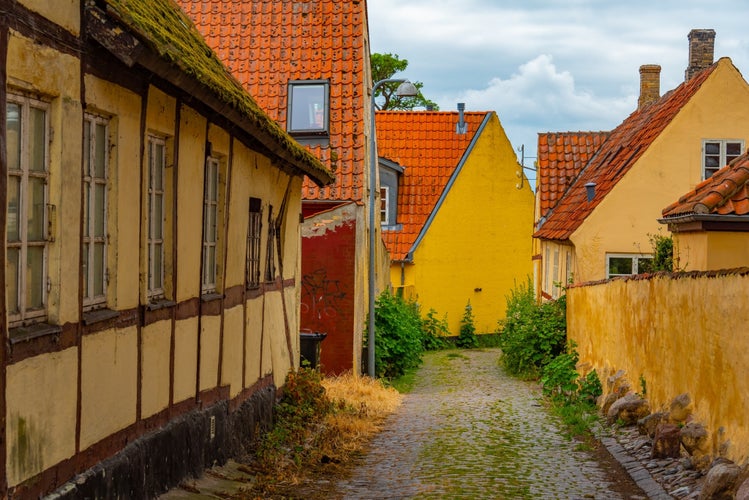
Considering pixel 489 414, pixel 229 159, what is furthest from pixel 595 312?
pixel 229 159

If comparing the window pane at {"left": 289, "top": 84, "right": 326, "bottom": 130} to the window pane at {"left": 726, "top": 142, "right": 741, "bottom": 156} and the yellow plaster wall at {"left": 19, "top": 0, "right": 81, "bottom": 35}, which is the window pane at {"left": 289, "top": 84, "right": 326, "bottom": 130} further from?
the yellow plaster wall at {"left": 19, "top": 0, "right": 81, "bottom": 35}

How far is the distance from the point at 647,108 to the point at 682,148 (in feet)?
21.4

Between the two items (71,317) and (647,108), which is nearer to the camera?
(71,317)

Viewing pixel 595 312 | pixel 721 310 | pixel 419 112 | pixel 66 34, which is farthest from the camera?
pixel 419 112

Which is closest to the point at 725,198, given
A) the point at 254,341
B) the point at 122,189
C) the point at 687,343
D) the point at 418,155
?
the point at 687,343

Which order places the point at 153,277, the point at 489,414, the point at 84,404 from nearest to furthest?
the point at 84,404 → the point at 153,277 → the point at 489,414

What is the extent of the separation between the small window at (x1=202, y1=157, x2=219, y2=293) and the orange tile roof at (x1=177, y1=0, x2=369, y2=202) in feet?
33.6

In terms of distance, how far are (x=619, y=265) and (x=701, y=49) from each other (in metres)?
7.51

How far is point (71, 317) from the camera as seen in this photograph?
21.8 ft

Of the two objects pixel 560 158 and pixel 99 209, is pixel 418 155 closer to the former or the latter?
pixel 560 158

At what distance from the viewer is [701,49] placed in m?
29.6

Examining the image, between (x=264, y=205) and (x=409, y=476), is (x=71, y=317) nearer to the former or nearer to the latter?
(x=409, y=476)

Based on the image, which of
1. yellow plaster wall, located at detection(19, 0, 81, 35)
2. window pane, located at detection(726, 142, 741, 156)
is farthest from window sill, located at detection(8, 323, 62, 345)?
window pane, located at detection(726, 142, 741, 156)

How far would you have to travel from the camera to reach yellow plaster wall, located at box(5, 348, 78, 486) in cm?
574
